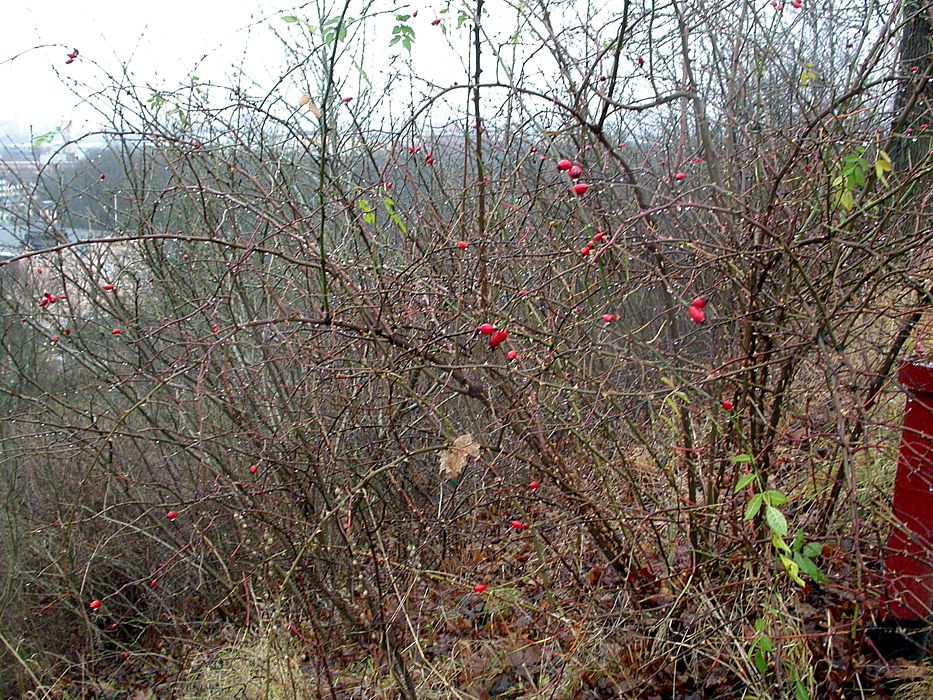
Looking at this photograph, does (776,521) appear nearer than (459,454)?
Yes

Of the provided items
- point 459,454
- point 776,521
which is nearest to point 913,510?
point 776,521

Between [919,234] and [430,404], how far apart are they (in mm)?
1589

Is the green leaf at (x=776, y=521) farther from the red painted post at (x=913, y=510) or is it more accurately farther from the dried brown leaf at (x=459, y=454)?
the dried brown leaf at (x=459, y=454)

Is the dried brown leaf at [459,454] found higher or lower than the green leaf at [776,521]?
higher

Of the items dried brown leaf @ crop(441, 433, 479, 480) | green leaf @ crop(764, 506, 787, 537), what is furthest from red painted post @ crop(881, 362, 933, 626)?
dried brown leaf @ crop(441, 433, 479, 480)

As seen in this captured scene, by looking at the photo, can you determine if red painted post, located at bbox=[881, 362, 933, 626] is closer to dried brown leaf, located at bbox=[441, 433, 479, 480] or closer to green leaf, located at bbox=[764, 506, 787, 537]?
green leaf, located at bbox=[764, 506, 787, 537]

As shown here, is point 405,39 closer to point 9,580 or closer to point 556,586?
point 556,586

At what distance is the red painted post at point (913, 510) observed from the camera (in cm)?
245

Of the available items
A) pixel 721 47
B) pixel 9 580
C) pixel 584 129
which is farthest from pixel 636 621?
pixel 9 580

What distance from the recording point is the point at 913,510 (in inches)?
101

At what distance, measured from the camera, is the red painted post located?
2.45m

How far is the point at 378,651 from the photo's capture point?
117 inches

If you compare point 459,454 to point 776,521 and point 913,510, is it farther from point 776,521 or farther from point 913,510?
point 913,510

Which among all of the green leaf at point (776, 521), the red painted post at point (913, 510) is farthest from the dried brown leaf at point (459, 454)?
the red painted post at point (913, 510)
